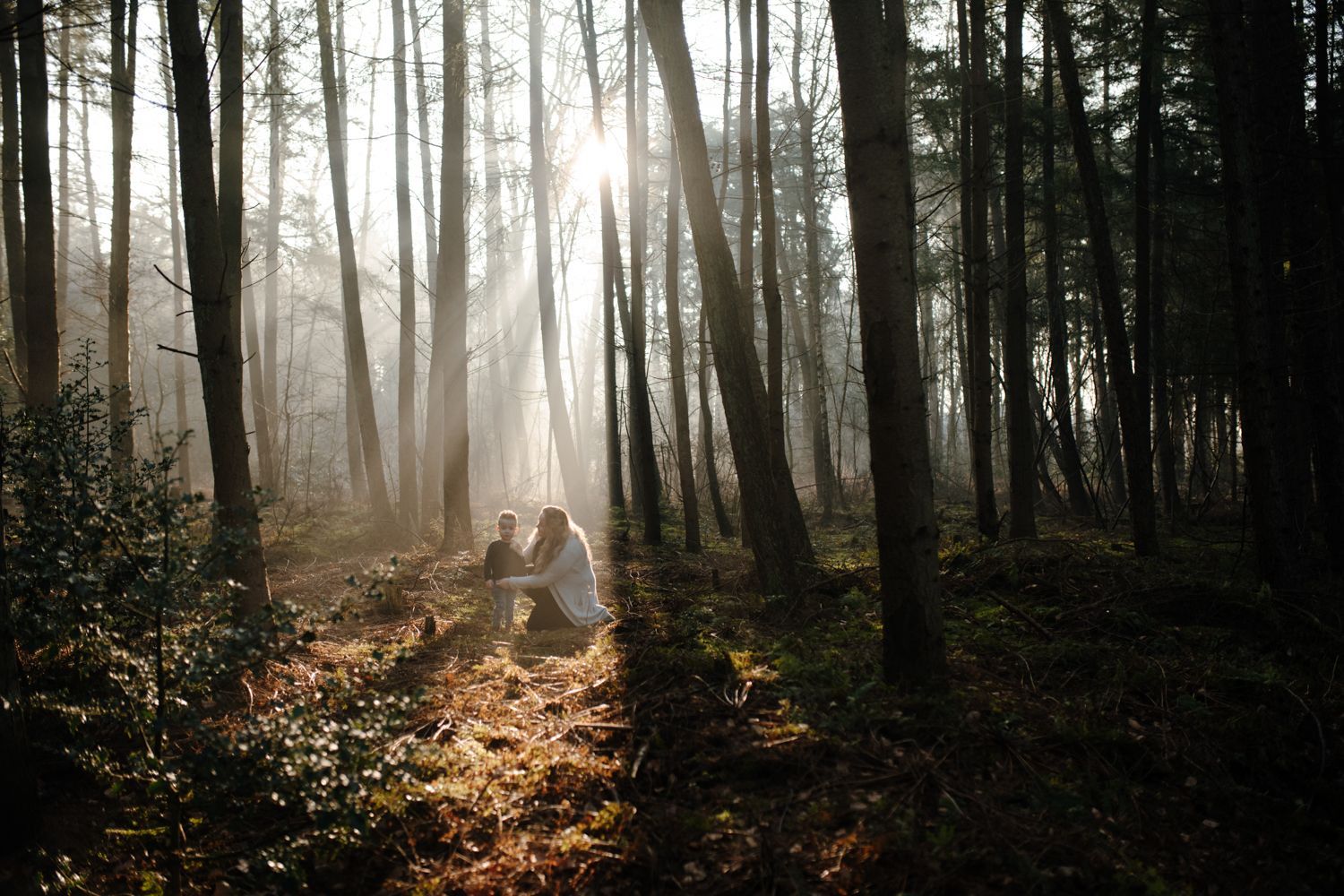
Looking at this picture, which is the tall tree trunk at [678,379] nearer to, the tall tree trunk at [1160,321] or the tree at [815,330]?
the tree at [815,330]

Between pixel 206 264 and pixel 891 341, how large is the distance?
4.84 meters

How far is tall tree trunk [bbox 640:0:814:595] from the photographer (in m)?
7.14

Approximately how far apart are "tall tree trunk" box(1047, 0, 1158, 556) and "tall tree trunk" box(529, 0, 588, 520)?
392 inches

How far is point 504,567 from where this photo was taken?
7.31 metres

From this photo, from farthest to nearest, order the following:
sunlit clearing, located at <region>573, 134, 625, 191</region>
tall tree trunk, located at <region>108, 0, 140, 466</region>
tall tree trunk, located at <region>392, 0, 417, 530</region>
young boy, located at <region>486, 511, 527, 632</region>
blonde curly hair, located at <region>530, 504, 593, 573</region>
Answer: tall tree trunk, located at <region>392, 0, 417, 530</region> < sunlit clearing, located at <region>573, 134, 625, 191</region> < tall tree trunk, located at <region>108, 0, 140, 466</region> < young boy, located at <region>486, 511, 527, 632</region> < blonde curly hair, located at <region>530, 504, 593, 573</region>

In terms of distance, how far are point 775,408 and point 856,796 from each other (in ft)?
17.8

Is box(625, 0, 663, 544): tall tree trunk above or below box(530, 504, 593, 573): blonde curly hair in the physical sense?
above

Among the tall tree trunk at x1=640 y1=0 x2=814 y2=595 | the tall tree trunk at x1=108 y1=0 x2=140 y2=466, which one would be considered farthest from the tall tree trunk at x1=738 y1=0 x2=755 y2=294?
the tall tree trunk at x1=108 y1=0 x2=140 y2=466

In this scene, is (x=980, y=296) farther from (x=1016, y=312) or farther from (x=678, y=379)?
(x=678, y=379)

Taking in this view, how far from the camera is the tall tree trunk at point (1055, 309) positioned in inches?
483

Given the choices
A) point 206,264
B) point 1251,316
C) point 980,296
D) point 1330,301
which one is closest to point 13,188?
point 206,264

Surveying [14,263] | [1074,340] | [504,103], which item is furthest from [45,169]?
[1074,340]

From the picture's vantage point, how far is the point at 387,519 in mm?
12898

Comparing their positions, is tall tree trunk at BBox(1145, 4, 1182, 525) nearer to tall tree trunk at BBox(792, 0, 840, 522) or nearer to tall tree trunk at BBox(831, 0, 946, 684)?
tall tree trunk at BBox(792, 0, 840, 522)
